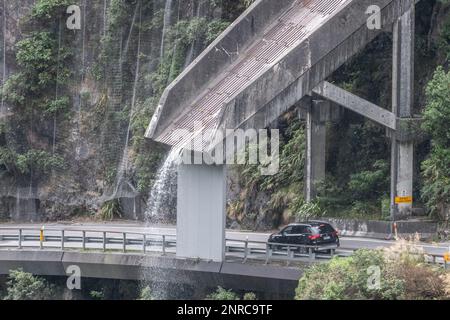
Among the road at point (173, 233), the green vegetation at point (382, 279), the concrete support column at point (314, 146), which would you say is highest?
the concrete support column at point (314, 146)

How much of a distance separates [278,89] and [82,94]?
18.5m

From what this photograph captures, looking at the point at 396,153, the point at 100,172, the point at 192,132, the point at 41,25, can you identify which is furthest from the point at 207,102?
the point at 41,25

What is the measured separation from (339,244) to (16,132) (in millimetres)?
19898

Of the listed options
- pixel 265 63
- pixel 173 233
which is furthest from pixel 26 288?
pixel 265 63

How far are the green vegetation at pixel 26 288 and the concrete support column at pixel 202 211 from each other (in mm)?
5394

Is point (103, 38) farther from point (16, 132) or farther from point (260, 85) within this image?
point (260, 85)

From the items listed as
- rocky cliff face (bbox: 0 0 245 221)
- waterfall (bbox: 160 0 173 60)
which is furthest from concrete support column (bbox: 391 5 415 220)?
waterfall (bbox: 160 0 173 60)

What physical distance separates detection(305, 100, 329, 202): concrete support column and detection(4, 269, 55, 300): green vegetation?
426 inches

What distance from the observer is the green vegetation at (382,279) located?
2769cm

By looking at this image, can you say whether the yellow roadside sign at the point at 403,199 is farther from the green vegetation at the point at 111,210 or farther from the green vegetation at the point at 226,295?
the green vegetation at the point at 111,210

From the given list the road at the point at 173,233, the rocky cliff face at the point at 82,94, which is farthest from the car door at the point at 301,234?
the rocky cliff face at the point at 82,94

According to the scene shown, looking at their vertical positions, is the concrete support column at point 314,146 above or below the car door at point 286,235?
above

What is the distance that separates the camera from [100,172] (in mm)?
49094

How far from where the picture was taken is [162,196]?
42.6m
